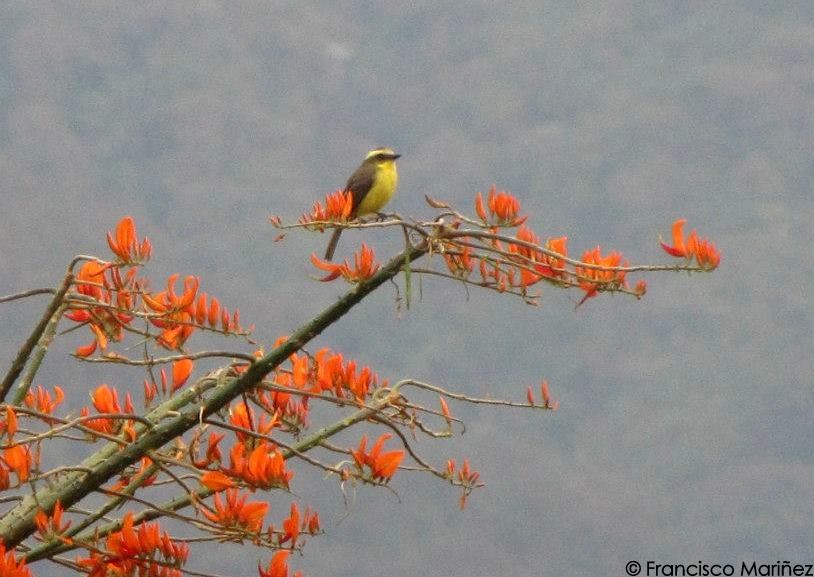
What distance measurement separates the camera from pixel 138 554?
304cm

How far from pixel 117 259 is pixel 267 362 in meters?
0.45

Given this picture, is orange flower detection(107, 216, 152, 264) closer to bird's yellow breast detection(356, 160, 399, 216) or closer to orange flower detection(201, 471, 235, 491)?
orange flower detection(201, 471, 235, 491)

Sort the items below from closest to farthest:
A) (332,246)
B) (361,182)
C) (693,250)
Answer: (693,250), (332,246), (361,182)

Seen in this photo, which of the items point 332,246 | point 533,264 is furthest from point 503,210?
point 332,246

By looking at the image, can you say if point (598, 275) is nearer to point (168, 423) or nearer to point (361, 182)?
point (168, 423)

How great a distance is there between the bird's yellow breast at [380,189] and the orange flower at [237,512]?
10.8 ft

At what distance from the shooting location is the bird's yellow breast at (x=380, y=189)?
611 centimetres

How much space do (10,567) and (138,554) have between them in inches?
12.6

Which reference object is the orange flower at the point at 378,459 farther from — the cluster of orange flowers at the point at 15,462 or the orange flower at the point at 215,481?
the cluster of orange flowers at the point at 15,462

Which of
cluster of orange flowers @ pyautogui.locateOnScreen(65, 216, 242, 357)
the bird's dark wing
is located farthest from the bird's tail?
cluster of orange flowers @ pyautogui.locateOnScreen(65, 216, 242, 357)

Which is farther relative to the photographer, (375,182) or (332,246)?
(375,182)

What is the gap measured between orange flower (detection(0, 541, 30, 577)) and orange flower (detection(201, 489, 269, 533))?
472mm

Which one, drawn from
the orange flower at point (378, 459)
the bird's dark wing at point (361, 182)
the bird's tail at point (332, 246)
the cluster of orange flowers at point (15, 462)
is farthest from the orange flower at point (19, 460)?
the bird's dark wing at point (361, 182)

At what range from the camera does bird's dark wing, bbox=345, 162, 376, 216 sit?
Answer: 6.02 metres
